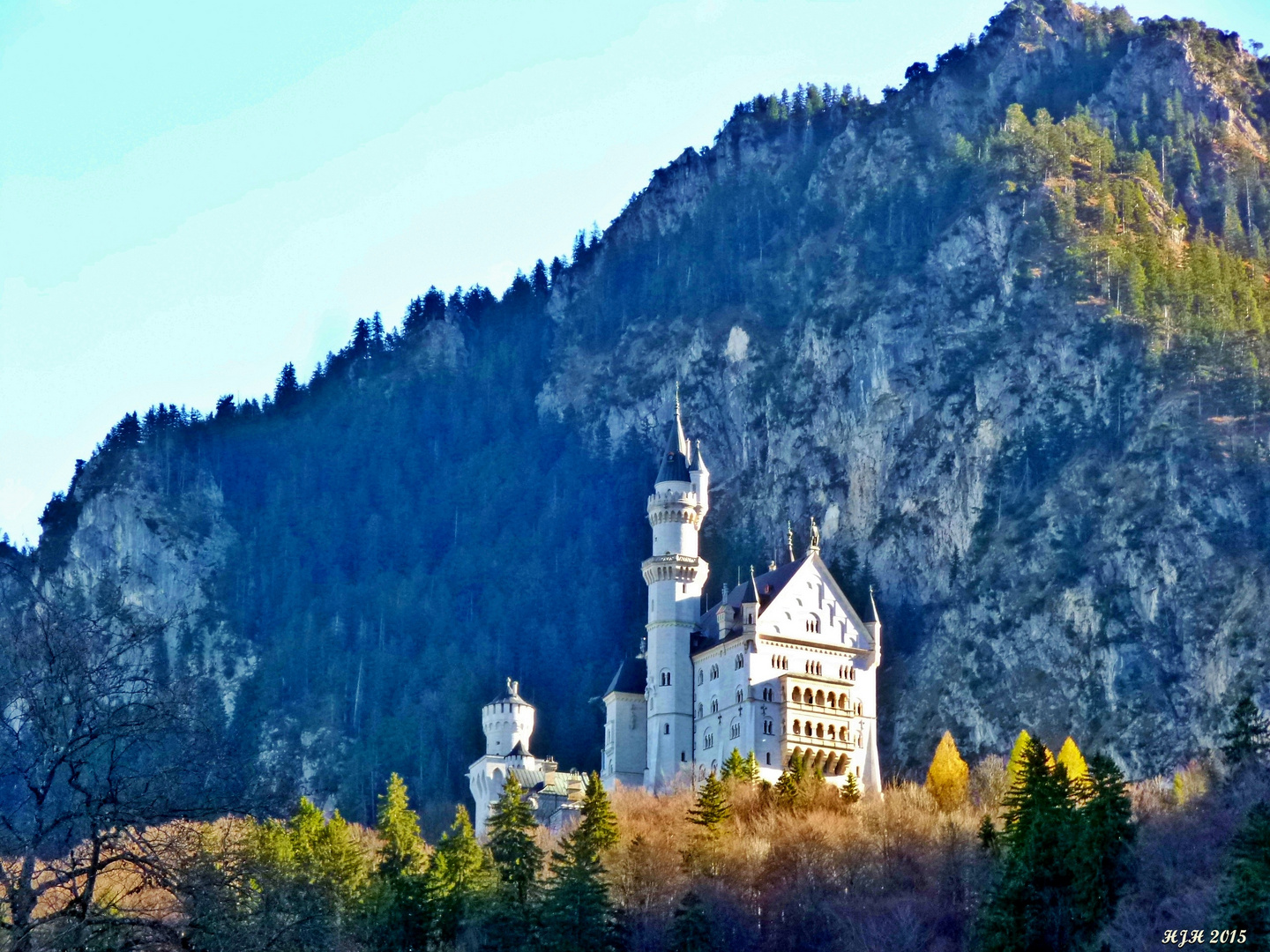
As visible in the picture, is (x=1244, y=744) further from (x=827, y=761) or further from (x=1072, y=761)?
(x=827, y=761)

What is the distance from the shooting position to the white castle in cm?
10312

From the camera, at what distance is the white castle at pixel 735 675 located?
10312 centimetres

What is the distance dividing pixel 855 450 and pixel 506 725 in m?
41.4

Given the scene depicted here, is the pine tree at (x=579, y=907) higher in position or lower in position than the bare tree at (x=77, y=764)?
higher

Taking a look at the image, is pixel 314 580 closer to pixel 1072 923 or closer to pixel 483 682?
pixel 483 682

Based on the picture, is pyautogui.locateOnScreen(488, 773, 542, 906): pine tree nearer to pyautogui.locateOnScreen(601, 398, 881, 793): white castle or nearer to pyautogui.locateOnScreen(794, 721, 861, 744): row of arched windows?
pyautogui.locateOnScreen(601, 398, 881, 793): white castle

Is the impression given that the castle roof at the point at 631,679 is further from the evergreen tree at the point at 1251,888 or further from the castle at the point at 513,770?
the evergreen tree at the point at 1251,888

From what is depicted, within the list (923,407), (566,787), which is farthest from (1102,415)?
(566,787)

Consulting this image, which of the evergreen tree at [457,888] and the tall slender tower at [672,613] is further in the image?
the tall slender tower at [672,613]

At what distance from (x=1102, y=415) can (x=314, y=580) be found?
242 ft

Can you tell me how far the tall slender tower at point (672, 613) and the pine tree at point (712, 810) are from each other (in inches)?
845

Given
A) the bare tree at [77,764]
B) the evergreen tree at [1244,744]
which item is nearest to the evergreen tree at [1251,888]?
the evergreen tree at [1244,744]

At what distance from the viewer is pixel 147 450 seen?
185750 millimetres

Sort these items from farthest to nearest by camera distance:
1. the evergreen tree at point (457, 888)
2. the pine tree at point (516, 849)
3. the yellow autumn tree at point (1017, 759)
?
the yellow autumn tree at point (1017, 759) < the pine tree at point (516, 849) < the evergreen tree at point (457, 888)
